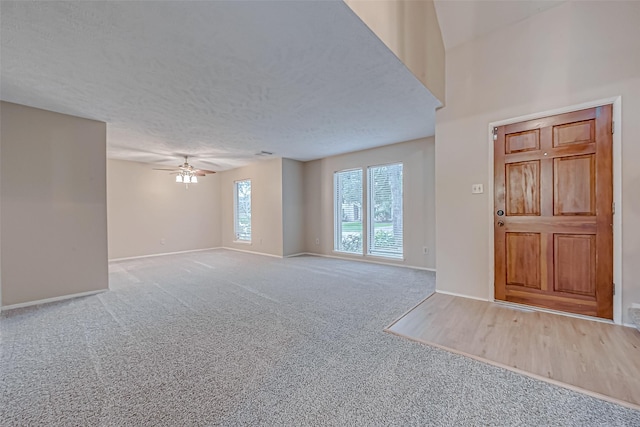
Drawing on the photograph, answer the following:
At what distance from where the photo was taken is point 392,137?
4613 millimetres

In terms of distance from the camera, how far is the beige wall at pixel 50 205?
2.94 m

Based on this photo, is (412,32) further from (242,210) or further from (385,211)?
(242,210)

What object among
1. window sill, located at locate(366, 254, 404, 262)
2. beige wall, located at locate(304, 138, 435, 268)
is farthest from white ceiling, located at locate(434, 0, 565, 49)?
window sill, located at locate(366, 254, 404, 262)

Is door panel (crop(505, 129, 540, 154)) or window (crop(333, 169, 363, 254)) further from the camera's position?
window (crop(333, 169, 363, 254))

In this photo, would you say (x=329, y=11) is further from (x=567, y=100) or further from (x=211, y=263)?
(x=211, y=263)

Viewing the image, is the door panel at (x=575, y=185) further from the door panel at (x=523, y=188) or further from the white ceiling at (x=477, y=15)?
the white ceiling at (x=477, y=15)

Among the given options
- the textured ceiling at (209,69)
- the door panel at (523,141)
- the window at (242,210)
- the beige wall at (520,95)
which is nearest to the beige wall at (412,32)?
the textured ceiling at (209,69)

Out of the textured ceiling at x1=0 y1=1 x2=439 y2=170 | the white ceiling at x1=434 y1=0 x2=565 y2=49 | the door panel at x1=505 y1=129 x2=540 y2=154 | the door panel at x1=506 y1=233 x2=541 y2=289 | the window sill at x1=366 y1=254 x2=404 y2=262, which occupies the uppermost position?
the white ceiling at x1=434 y1=0 x2=565 y2=49

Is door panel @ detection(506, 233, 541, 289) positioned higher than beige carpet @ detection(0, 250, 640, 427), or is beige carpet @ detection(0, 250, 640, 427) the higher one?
door panel @ detection(506, 233, 541, 289)

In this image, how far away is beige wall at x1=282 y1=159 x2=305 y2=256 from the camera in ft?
20.5

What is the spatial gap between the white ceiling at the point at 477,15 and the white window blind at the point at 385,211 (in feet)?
7.43

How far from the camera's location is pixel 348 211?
5887mm

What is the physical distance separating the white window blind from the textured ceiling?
1.21 metres

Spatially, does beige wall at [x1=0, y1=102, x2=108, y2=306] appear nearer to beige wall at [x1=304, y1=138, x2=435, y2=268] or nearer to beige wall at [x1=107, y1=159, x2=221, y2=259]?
beige wall at [x1=107, y1=159, x2=221, y2=259]
